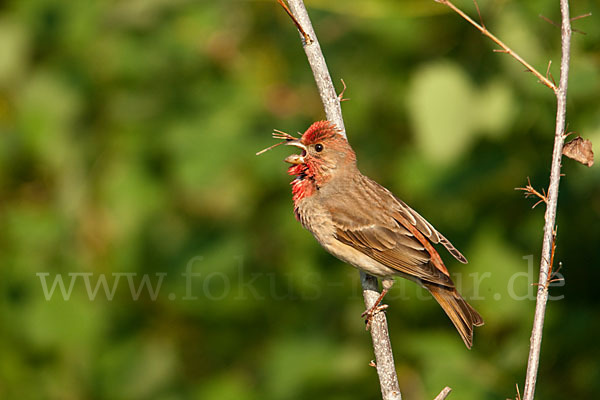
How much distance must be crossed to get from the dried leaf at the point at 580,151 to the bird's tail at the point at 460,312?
5.17ft

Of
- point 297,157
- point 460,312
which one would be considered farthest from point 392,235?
point 297,157

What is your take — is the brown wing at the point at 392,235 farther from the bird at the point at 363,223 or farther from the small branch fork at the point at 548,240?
the small branch fork at the point at 548,240

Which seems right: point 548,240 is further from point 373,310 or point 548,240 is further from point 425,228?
point 425,228

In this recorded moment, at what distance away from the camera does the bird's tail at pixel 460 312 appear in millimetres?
4062

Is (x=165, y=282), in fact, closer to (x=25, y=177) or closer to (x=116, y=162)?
(x=116, y=162)

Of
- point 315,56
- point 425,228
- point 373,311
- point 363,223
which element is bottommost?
point 373,311

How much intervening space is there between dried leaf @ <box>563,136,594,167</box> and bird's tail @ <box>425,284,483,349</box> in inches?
62.0

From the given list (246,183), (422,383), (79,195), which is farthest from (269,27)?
(422,383)

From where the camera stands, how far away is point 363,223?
14.5ft

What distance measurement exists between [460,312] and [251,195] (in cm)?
185

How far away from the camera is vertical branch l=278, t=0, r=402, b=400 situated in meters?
3.31

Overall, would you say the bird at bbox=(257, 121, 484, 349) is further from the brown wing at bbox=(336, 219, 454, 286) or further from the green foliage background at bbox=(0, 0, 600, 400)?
the green foliage background at bbox=(0, 0, 600, 400)

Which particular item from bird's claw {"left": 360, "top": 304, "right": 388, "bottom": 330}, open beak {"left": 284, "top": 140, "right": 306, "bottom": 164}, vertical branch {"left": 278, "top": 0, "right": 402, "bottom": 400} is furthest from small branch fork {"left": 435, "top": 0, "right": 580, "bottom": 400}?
open beak {"left": 284, "top": 140, "right": 306, "bottom": 164}

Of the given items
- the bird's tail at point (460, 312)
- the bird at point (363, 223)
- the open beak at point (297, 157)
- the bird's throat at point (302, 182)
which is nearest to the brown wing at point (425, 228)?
the bird at point (363, 223)
